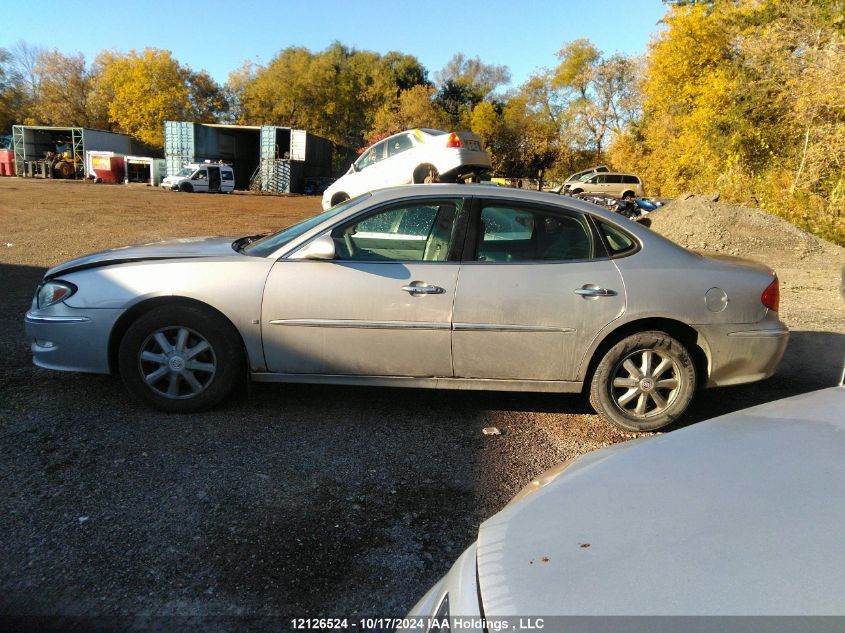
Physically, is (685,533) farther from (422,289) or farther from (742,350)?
(742,350)

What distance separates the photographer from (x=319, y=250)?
3.85 meters

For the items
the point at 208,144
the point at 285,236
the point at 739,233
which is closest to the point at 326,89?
the point at 208,144

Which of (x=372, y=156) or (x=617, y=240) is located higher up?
(x=372, y=156)

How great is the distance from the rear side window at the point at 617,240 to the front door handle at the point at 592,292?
0.94 feet

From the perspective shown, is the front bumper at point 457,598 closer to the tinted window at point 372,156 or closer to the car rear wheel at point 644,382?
the car rear wheel at point 644,382

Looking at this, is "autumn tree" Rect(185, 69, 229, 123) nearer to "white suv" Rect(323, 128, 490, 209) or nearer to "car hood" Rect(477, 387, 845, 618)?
"white suv" Rect(323, 128, 490, 209)

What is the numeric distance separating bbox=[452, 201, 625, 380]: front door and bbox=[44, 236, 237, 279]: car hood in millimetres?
1647

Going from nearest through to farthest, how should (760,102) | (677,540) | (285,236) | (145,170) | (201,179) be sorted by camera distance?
(677,540) < (285,236) < (760,102) < (201,179) < (145,170)

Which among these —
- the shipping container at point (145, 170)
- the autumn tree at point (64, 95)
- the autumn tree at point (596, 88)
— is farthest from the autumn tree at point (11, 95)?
the autumn tree at point (596, 88)

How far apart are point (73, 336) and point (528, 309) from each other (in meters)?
2.85

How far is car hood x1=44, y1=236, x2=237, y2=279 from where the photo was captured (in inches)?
159

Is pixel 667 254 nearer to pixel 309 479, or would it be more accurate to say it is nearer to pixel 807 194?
pixel 309 479

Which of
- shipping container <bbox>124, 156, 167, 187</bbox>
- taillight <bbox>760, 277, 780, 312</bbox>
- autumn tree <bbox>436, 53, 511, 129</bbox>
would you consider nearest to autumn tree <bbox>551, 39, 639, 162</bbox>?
autumn tree <bbox>436, 53, 511, 129</bbox>

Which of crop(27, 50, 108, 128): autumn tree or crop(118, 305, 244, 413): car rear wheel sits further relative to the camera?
crop(27, 50, 108, 128): autumn tree
